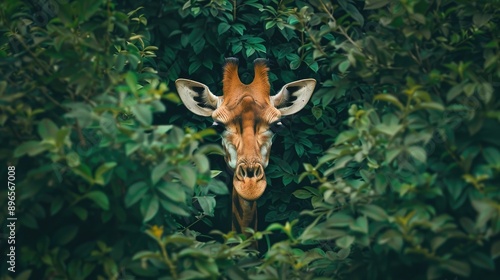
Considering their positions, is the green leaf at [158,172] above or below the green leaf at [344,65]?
below

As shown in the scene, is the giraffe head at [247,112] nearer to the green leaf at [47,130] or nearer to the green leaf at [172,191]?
the green leaf at [172,191]

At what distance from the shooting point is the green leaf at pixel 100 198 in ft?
14.1

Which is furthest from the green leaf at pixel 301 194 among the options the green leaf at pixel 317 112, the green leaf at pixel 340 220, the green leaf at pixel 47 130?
the green leaf at pixel 47 130

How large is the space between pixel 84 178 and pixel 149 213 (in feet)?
1.39

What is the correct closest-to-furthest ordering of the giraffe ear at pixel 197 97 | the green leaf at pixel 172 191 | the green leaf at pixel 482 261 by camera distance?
the green leaf at pixel 482 261 → the green leaf at pixel 172 191 → the giraffe ear at pixel 197 97

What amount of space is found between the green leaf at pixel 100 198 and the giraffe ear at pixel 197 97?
1.84 meters

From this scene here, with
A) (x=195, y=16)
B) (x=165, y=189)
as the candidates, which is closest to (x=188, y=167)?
(x=165, y=189)

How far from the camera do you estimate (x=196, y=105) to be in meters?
6.08

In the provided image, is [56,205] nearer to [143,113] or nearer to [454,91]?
[143,113]

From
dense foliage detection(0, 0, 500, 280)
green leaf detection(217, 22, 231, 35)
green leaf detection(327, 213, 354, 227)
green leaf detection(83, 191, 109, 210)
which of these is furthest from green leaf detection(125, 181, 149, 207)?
green leaf detection(217, 22, 231, 35)

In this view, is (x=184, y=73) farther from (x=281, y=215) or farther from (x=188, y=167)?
(x=188, y=167)

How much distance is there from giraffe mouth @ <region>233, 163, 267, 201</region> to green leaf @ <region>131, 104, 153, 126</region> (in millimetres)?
1478

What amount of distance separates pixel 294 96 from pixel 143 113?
2059mm

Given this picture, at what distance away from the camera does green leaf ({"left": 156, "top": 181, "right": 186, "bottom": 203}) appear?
171 inches
